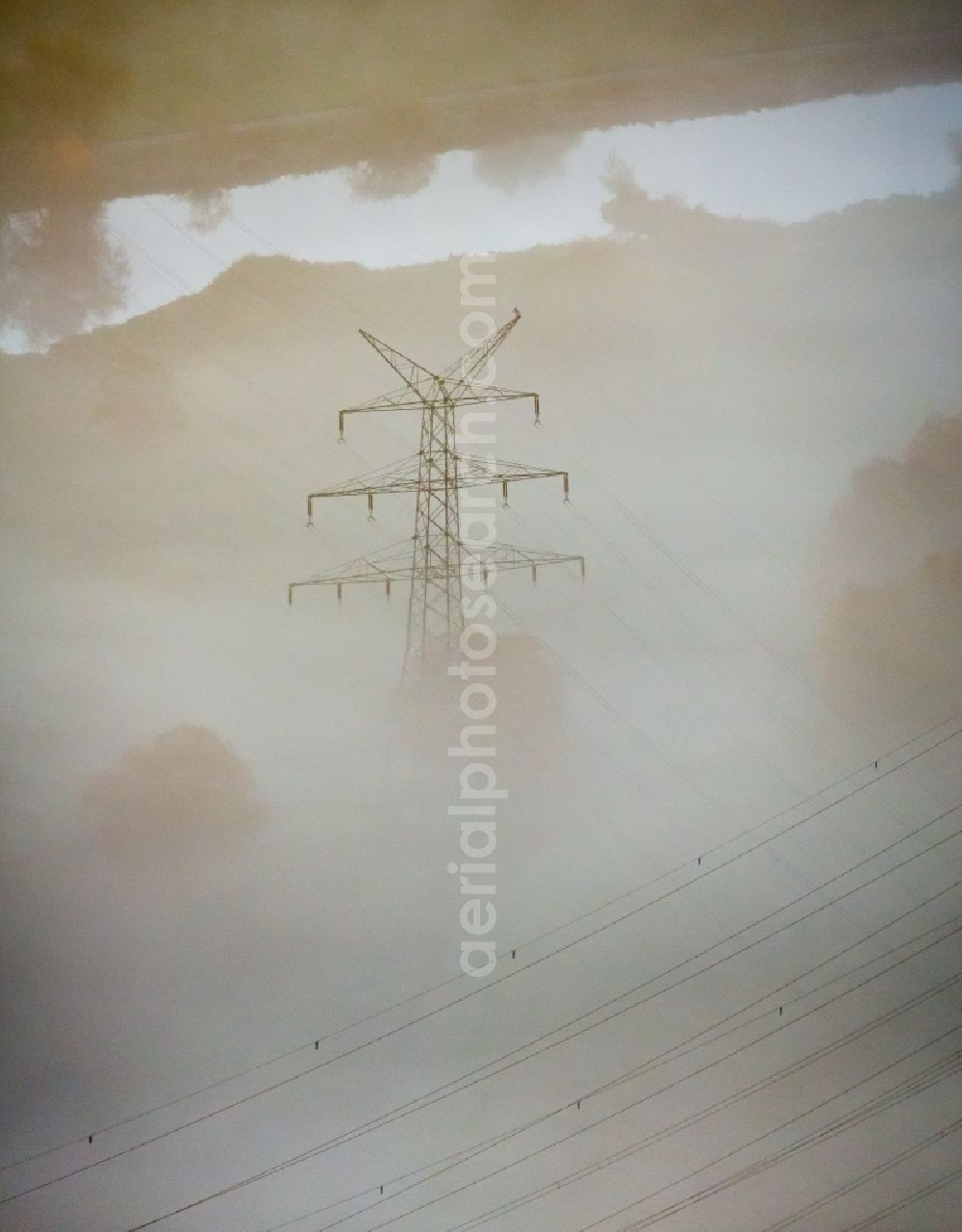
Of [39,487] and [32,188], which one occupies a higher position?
[32,188]

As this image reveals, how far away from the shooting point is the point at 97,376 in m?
7.18

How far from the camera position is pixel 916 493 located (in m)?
6.67

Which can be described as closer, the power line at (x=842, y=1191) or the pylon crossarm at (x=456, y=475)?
the power line at (x=842, y=1191)

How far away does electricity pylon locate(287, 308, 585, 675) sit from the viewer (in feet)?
22.6

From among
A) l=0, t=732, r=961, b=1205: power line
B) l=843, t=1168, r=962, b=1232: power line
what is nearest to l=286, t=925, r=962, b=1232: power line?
l=0, t=732, r=961, b=1205: power line

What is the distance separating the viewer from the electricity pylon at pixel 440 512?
6.89m

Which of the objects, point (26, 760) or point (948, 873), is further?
point (26, 760)

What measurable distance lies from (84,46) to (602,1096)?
592 centimetres

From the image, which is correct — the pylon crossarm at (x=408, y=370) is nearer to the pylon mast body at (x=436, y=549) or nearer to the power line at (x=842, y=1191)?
the pylon mast body at (x=436, y=549)

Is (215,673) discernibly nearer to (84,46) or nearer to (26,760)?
(26,760)

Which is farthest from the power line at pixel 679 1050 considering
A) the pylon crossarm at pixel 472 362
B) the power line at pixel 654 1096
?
the pylon crossarm at pixel 472 362

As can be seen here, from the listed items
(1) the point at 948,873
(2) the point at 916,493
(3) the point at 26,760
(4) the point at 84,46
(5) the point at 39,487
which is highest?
(4) the point at 84,46

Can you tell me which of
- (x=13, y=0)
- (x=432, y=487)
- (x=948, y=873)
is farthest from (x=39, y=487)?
(x=948, y=873)

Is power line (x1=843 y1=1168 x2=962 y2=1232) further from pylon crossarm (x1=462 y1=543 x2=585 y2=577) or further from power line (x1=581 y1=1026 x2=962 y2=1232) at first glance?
pylon crossarm (x1=462 y1=543 x2=585 y2=577)
